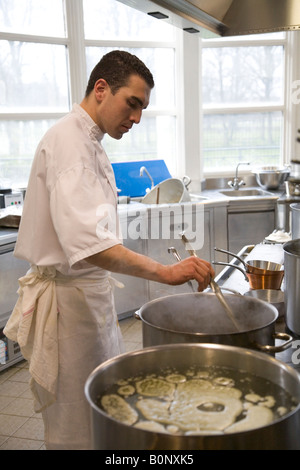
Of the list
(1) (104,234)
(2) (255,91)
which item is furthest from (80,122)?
(2) (255,91)

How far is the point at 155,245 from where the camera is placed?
4.02 m

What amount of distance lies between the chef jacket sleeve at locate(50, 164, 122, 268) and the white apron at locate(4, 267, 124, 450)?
35cm

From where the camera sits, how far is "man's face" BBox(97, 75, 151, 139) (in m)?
1.53

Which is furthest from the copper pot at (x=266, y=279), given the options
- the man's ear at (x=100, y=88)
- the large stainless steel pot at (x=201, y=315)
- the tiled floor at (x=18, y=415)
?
the tiled floor at (x=18, y=415)

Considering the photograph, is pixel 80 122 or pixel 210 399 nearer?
pixel 210 399

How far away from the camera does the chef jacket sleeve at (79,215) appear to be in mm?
1343

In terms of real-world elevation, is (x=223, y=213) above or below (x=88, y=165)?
below

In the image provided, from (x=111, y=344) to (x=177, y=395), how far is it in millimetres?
823

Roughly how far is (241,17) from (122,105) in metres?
0.75

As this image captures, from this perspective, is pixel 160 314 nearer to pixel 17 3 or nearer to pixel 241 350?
pixel 241 350

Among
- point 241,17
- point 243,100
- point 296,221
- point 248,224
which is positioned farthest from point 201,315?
point 243,100

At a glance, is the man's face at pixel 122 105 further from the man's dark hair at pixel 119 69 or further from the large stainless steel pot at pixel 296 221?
the large stainless steel pot at pixel 296 221

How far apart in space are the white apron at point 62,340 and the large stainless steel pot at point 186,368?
2.16 ft

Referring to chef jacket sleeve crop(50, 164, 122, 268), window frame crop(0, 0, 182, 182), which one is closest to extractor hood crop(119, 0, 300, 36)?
chef jacket sleeve crop(50, 164, 122, 268)
